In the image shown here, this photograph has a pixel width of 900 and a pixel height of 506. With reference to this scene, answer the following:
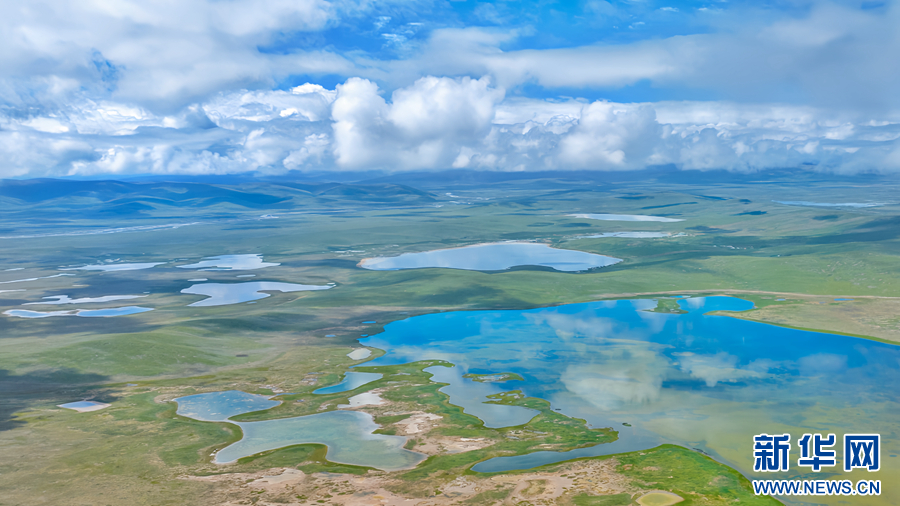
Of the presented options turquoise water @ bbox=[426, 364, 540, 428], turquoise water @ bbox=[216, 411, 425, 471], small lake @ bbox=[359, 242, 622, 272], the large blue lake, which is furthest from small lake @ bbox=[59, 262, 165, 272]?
turquoise water @ bbox=[216, 411, 425, 471]

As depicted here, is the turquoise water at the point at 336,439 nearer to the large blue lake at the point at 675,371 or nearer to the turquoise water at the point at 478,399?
the large blue lake at the point at 675,371

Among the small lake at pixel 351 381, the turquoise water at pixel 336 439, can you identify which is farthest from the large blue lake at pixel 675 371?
the turquoise water at pixel 336 439

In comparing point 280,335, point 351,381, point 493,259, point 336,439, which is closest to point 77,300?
point 280,335

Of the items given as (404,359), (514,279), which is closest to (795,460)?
(404,359)

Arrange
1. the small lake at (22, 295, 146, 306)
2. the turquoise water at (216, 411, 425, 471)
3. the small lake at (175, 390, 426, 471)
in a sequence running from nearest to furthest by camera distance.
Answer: the turquoise water at (216, 411, 425, 471) < the small lake at (175, 390, 426, 471) < the small lake at (22, 295, 146, 306)

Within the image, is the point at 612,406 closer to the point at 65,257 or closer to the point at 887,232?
the point at 887,232

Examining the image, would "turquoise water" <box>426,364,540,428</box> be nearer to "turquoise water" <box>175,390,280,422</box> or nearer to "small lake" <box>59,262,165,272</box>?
"turquoise water" <box>175,390,280,422</box>
